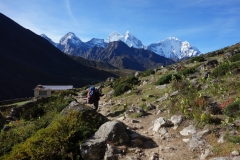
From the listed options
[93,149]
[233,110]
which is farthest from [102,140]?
[233,110]

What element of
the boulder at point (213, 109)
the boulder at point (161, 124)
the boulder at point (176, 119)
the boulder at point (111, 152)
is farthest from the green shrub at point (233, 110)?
the boulder at point (111, 152)

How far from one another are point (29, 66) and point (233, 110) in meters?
143

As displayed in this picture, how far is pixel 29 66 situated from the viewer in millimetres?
137750

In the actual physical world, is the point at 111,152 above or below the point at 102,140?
below

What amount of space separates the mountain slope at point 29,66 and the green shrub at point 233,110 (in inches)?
3692

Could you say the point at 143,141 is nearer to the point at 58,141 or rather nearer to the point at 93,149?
the point at 93,149

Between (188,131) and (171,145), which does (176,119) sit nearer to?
(188,131)

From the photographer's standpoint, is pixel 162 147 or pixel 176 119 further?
pixel 176 119

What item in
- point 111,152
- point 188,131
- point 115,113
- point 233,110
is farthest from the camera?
point 115,113

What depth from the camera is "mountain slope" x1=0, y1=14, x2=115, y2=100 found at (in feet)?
346

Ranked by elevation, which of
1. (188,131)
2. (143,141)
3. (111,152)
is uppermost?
(188,131)

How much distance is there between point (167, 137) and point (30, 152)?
507 cm

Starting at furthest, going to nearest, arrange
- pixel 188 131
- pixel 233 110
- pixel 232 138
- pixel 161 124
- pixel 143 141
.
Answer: pixel 161 124
pixel 233 110
pixel 188 131
pixel 143 141
pixel 232 138

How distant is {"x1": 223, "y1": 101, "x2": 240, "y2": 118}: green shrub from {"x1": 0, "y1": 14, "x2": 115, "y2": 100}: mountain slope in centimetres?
9378
